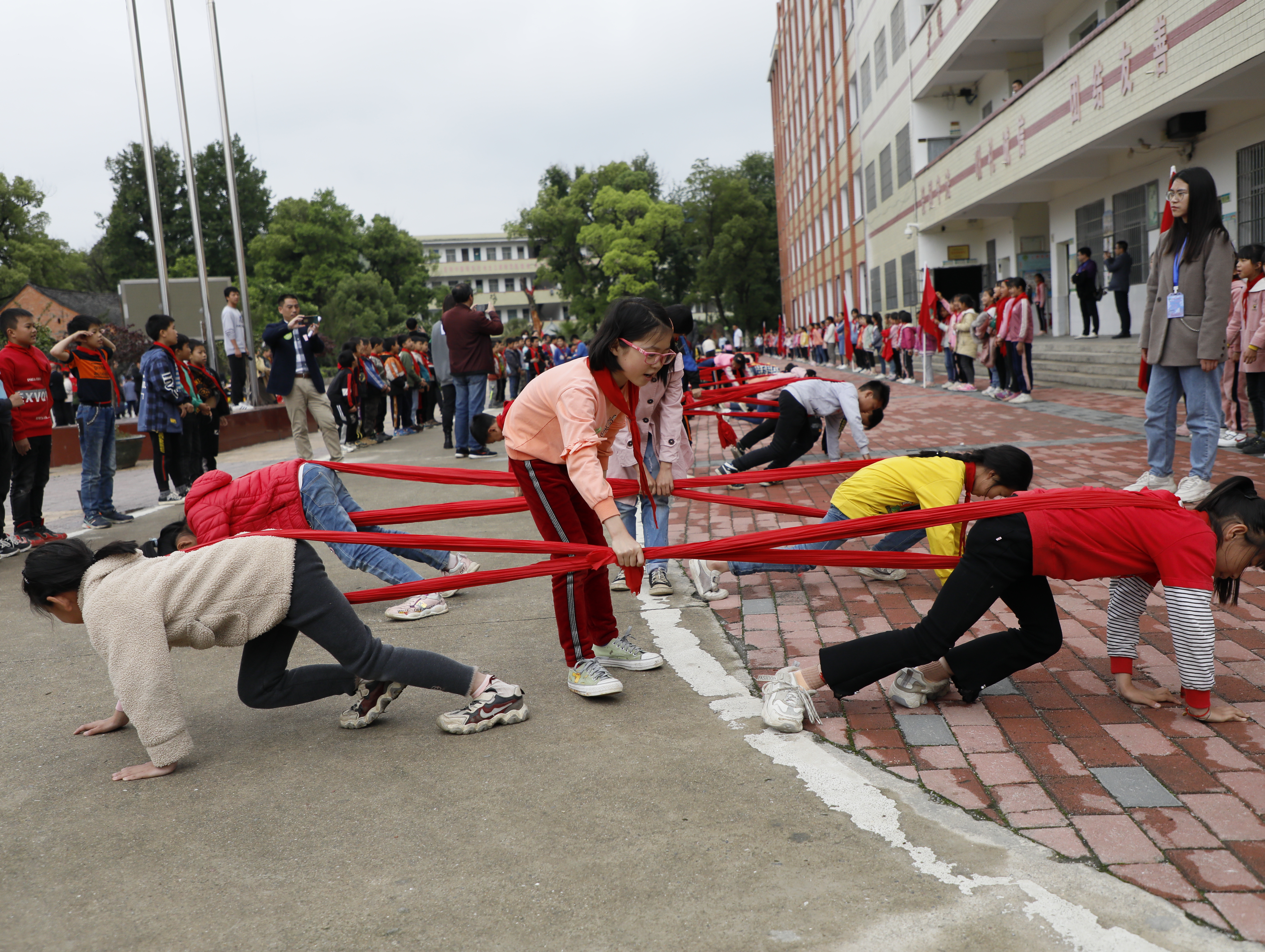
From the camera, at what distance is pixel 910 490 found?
16.0 feet

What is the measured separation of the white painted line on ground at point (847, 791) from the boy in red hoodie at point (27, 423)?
18.8 feet

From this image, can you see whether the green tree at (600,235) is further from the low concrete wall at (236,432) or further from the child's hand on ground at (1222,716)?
the child's hand on ground at (1222,716)

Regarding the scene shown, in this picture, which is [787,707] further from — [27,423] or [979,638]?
[27,423]

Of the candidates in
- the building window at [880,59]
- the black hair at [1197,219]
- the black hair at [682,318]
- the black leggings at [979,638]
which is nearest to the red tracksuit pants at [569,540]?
the black leggings at [979,638]

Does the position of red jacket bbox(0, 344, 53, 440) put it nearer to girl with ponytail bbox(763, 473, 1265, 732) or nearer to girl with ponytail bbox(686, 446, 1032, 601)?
girl with ponytail bbox(686, 446, 1032, 601)

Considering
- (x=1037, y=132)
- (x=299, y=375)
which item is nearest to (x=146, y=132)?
(x=299, y=375)

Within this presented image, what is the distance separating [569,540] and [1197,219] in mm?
4919

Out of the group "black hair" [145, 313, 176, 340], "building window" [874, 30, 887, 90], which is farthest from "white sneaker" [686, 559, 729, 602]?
"building window" [874, 30, 887, 90]

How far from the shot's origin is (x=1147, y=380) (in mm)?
6855

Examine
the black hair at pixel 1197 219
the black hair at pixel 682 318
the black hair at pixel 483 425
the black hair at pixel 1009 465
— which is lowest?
the black hair at pixel 1009 465

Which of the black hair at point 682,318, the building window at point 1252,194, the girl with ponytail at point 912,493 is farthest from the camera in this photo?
the building window at point 1252,194

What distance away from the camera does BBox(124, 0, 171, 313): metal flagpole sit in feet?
57.3

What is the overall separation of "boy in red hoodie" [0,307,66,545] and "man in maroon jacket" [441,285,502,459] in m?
4.19

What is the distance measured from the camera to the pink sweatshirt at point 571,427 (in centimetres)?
329
